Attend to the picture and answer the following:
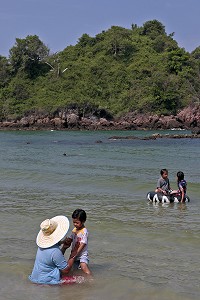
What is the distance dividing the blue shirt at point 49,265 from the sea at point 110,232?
0.13 meters

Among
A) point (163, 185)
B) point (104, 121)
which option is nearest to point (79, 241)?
point (163, 185)

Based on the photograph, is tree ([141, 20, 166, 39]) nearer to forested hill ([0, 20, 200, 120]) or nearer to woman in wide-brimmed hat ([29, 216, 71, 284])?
forested hill ([0, 20, 200, 120])

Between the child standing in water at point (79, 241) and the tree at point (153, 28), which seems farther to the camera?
the tree at point (153, 28)

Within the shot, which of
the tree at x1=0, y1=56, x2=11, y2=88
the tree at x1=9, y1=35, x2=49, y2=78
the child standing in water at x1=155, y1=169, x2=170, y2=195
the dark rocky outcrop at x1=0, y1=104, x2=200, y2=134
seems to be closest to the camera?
the child standing in water at x1=155, y1=169, x2=170, y2=195

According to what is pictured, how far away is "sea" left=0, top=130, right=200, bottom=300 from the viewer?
6.85 meters

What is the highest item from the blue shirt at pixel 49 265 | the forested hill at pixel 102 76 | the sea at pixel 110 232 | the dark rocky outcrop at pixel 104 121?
the forested hill at pixel 102 76

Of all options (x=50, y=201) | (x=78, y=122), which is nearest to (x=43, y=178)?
(x=50, y=201)

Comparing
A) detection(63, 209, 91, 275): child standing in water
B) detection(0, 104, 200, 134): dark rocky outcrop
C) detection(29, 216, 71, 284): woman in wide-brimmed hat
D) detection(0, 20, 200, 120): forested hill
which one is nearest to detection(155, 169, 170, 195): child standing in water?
detection(63, 209, 91, 275): child standing in water

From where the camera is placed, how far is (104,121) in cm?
7125

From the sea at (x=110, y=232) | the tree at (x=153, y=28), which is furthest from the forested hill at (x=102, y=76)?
the sea at (x=110, y=232)

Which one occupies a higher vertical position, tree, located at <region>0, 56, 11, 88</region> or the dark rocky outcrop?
tree, located at <region>0, 56, 11, 88</region>

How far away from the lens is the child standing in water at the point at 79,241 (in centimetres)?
695

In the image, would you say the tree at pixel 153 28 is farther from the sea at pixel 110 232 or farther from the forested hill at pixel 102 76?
the sea at pixel 110 232

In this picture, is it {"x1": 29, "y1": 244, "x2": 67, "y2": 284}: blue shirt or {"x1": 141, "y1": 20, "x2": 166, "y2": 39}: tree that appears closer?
{"x1": 29, "y1": 244, "x2": 67, "y2": 284}: blue shirt
